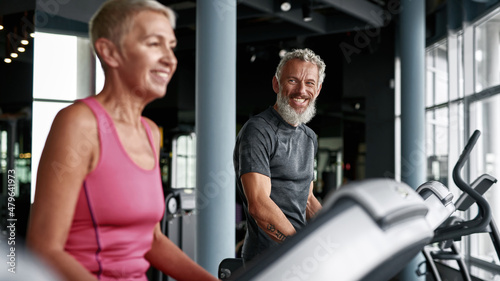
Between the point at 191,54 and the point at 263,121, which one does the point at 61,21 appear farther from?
the point at 191,54

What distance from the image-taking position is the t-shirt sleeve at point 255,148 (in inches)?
64.2

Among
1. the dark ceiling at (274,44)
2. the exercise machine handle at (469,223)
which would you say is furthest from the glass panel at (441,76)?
the exercise machine handle at (469,223)

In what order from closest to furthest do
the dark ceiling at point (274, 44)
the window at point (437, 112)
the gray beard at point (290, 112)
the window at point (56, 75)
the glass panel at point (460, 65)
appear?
the gray beard at point (290, 112) → the window at point (56, 75) → the glass panel at point (460, 65) → the window at point (437, 112) → the dark ceiling at point (274, 44)

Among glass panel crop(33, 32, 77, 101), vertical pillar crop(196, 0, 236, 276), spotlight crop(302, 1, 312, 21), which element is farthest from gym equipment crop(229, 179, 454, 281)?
spotlight crop(302, 1, 312, 21)

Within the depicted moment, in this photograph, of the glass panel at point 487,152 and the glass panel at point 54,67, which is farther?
the glass panel at point 487,152

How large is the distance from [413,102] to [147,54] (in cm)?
575

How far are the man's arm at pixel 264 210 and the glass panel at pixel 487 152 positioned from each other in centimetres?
533

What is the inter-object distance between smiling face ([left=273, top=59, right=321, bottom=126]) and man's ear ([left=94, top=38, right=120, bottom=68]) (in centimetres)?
109

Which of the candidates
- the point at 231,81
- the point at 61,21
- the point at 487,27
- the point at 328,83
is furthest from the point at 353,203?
the point at 328,83

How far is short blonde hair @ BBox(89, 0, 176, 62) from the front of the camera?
2.16ft

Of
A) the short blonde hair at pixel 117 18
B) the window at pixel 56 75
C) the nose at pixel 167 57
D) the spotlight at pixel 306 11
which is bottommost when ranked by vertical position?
the nose at pixel 167 57

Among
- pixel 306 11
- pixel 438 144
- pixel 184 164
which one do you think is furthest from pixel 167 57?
pixel 184 164

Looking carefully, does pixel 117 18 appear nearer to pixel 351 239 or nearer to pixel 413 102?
pixel 351 239

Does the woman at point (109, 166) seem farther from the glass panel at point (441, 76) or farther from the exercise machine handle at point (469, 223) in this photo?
the glass panel at point (441, 76)
